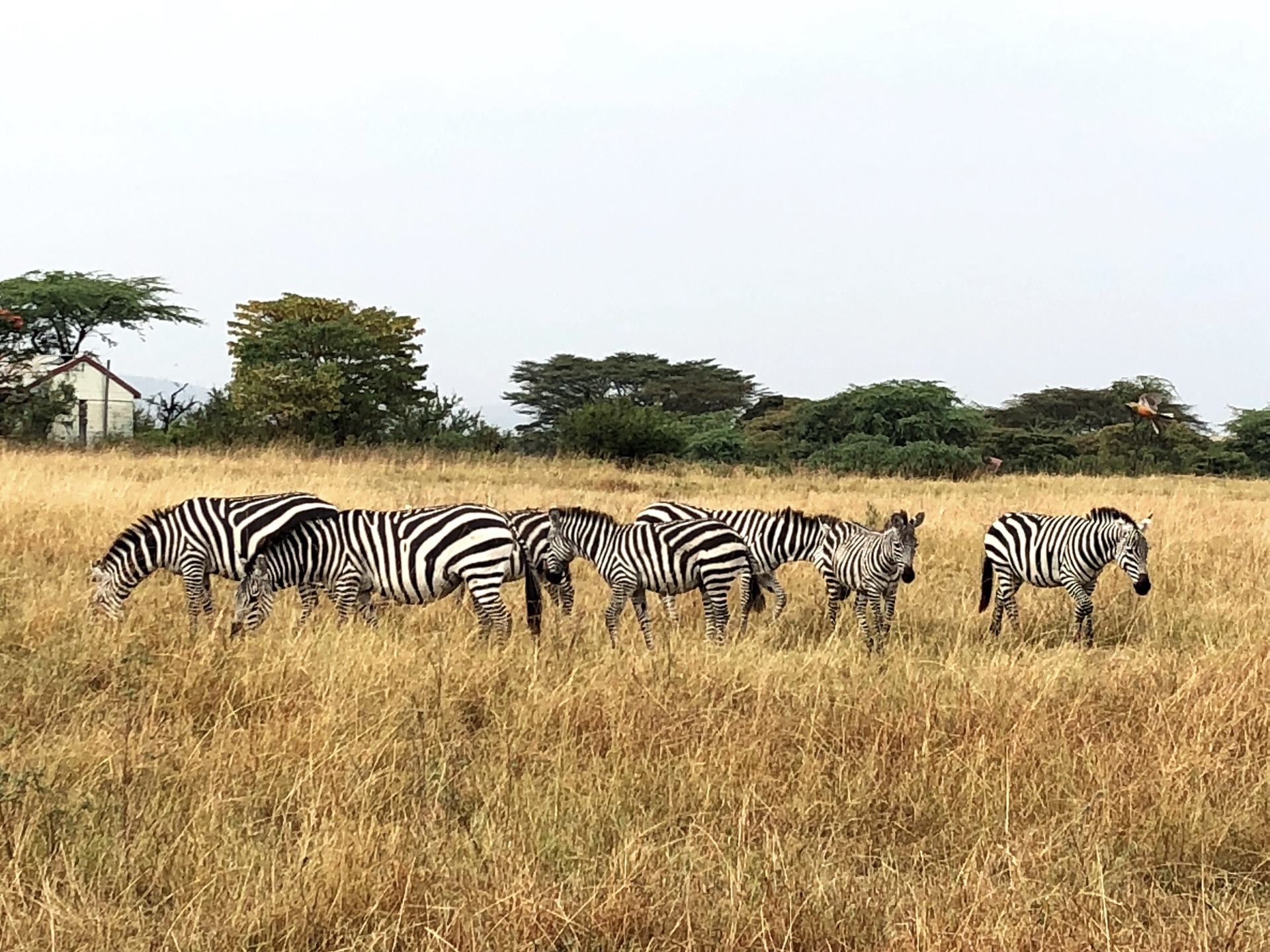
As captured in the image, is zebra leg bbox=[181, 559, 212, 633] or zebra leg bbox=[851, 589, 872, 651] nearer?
zebra leg bbox=[851, 589, 872, 651]

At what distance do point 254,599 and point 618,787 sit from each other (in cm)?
381

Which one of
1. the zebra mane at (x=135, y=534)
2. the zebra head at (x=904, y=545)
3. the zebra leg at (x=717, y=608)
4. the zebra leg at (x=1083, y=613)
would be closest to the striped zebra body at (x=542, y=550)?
the zebra leg at (x=717, y=608)

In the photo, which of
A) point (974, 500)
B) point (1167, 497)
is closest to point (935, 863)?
point (974, 500)

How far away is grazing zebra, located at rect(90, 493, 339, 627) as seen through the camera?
24.9 feet

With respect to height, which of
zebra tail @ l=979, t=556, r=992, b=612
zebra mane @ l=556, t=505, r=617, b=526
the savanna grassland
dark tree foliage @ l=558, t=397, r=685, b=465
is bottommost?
the savanna grassland

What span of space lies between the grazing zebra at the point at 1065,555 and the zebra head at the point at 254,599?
194 inches

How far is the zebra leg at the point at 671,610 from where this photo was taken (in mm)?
8180

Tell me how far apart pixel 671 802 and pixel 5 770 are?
2.35m

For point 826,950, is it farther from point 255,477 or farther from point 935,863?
point 255,477

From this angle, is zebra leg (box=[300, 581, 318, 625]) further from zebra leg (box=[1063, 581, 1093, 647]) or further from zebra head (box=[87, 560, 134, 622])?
zebra leg (box=[1063, 581, 1093, 647])

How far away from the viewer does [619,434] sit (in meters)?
28.6

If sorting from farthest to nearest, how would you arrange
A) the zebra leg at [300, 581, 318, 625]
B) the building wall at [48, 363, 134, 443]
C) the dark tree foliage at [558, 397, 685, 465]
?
the building wall at [48, 363, 134, 443]
the dark tree foliage at [558, 397, 685, 465]
the zebra leg at [300, 581, 318, 625]

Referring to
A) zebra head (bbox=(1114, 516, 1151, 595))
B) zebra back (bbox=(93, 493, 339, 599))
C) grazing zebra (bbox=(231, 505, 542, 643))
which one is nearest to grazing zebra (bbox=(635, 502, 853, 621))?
grazing zebra (bbox=(231, 505, 542, 643))

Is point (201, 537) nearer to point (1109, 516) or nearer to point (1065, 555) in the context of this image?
point (1065, 555)
